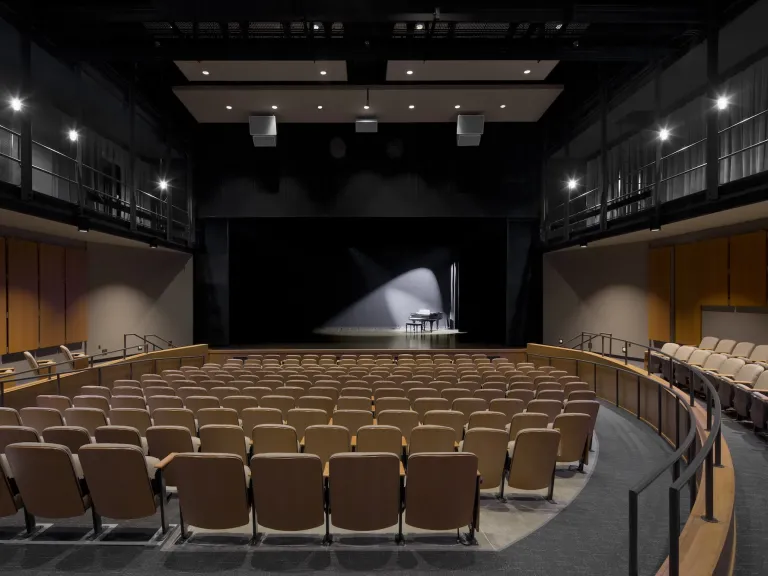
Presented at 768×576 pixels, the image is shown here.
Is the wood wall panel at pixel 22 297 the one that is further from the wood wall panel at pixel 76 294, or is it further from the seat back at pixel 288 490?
the seat back at pixel 288 490

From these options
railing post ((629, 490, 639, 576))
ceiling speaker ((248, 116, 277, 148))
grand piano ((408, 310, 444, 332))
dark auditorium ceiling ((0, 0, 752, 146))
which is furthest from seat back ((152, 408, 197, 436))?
grand piano ((408, 310, 444, 332))

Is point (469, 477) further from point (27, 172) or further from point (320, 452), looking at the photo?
point (27, 172)

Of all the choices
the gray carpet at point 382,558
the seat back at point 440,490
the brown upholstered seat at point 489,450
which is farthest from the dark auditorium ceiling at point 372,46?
the gray carpet at point 382,558

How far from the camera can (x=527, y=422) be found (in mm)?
4891

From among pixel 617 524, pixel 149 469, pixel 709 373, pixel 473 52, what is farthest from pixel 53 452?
pixel 473 52

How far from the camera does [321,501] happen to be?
11.1ft

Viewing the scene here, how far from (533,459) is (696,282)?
1015 centimetres

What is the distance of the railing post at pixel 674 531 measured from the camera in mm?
1998

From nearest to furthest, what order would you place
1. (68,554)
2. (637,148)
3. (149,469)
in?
(68,554), (149,469), (637,148)

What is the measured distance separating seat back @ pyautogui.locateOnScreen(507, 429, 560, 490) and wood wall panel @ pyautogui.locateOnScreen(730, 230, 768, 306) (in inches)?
335

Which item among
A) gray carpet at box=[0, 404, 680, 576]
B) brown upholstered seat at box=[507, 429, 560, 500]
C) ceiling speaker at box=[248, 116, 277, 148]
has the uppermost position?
ceiling speaker at box=[248, 116, 277, 148]

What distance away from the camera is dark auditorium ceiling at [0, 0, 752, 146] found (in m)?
8.73

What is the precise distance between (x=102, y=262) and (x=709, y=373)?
15.1 metres

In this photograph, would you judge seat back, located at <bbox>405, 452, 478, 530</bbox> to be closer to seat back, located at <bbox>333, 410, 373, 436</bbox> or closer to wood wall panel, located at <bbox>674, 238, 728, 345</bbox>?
seat back, located at <bbox>333, 410, 373, 436</bbox>
